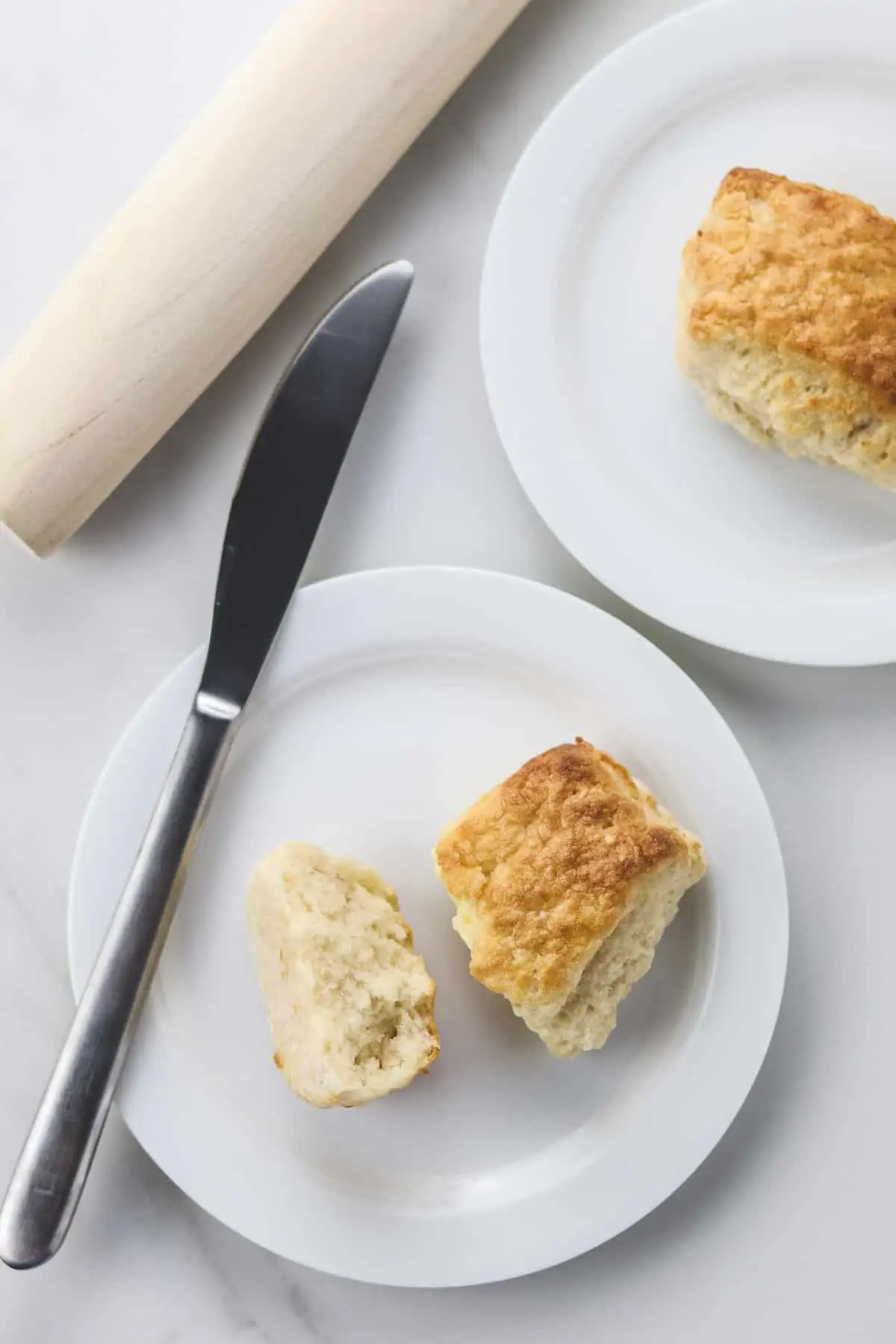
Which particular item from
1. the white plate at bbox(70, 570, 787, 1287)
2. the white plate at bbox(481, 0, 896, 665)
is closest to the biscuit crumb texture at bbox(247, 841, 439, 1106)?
the white plate at bbox(70, 570, 787, 1287)

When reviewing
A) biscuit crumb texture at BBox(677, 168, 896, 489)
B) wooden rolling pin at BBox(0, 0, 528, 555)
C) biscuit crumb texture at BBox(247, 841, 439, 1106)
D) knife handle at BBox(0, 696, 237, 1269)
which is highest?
biscuit crumb texture at BBox(677, 168, 896, 489)

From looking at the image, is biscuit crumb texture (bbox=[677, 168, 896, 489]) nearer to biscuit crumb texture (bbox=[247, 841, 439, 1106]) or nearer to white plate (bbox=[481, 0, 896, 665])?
white plate (bbox=[481, 0, 896, 665])

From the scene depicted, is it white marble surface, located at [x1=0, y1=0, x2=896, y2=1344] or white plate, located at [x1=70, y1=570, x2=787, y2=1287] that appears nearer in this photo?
white plate, located at [x1=70, y1=570, x2=787, y2=1287]

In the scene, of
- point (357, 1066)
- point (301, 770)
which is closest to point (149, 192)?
point (301, 770)

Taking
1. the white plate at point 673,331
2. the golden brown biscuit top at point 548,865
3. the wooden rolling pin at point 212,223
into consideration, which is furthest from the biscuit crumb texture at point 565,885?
the wooden rolling pin at point 212,223

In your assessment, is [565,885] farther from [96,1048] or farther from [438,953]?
[96,1048]

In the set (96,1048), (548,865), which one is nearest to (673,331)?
(548,865)

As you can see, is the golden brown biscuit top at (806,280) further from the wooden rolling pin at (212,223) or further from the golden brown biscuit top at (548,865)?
the golden brown biscuit top at (548,865)
